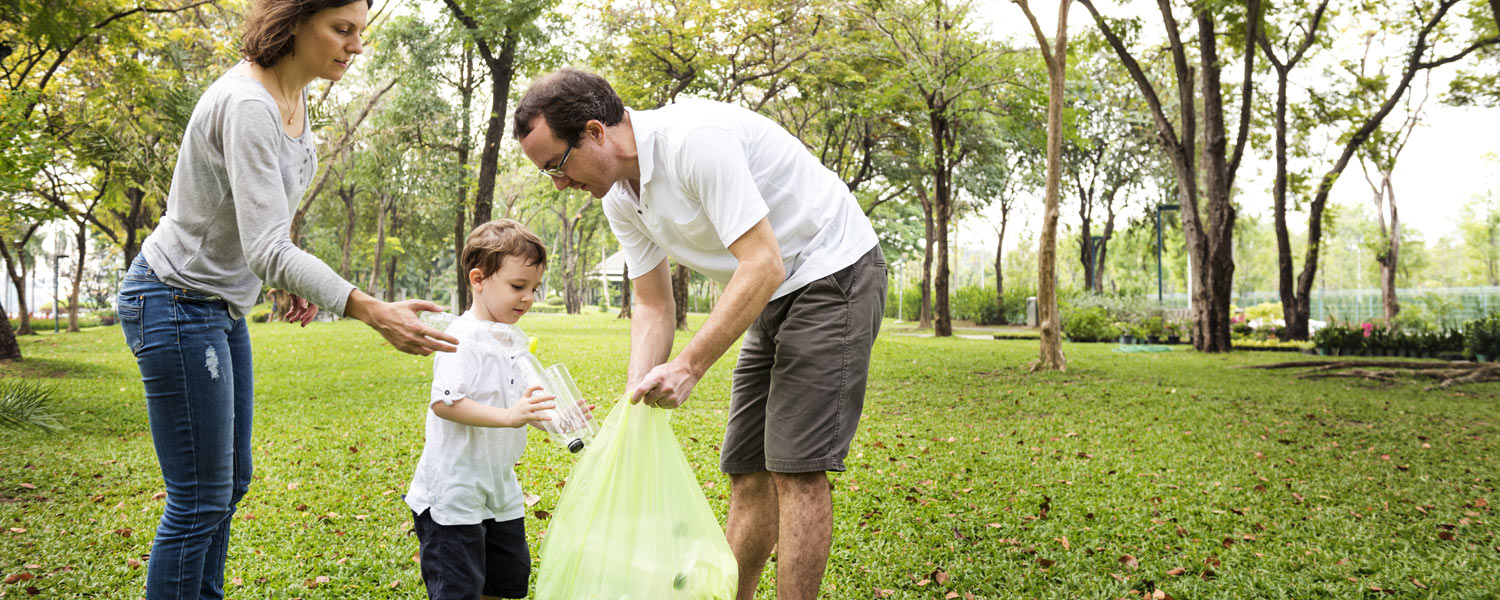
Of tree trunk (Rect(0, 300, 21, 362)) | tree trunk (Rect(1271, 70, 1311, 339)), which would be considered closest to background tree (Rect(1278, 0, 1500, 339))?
tree trunk (Rect(1271, 70, 1311, 339))

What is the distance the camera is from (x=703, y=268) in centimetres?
246

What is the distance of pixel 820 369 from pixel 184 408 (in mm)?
1467

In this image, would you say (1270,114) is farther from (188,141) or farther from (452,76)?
(188,141)

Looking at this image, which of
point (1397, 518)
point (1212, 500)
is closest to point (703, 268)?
point (1212, 500)

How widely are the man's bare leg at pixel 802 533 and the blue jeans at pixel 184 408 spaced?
4.37 ft

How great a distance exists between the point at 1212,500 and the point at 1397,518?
31.3 inches

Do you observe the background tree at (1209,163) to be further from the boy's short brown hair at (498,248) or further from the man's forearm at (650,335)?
the boy's short brown hair at (498,248)

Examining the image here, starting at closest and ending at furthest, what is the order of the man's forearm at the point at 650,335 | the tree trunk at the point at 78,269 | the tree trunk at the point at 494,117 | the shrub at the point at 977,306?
the man's forearm at the point at 650,335 → the tree trunk at the point at 494,117 → the tree trunk at the point at 78,269 → the shrub at the point at 977,306

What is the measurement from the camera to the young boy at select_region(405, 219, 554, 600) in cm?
217

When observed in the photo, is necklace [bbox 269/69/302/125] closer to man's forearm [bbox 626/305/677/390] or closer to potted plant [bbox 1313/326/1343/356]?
man's forearm [bbox 626/305/677/390]

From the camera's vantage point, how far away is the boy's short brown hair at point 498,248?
234cm

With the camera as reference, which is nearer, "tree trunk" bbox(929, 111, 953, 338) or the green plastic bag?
the green plastic bag

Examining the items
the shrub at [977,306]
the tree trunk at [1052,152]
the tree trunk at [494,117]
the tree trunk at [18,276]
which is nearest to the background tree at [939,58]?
the tree trunk at [1052,152]

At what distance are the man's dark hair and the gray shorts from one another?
69cm
